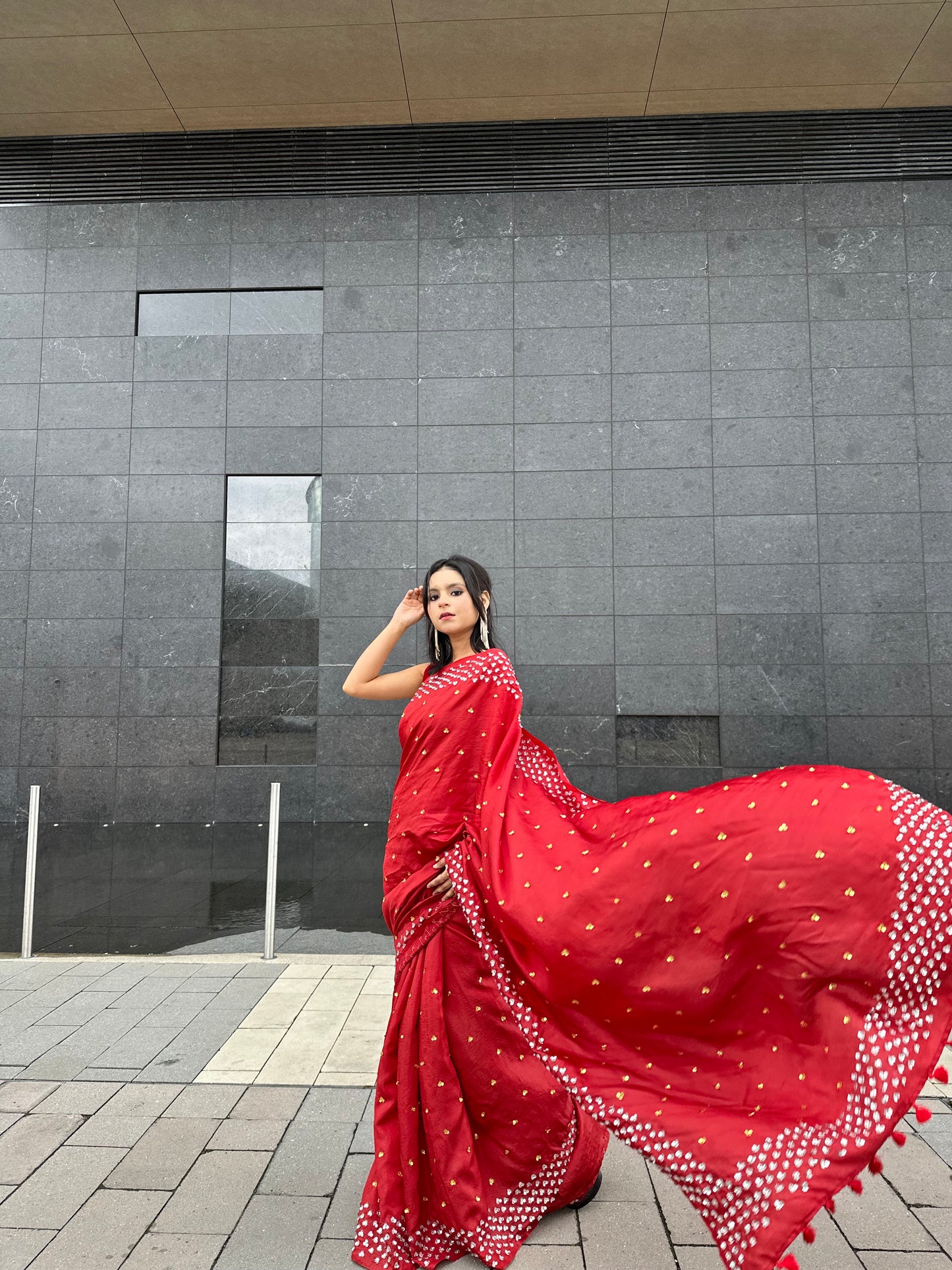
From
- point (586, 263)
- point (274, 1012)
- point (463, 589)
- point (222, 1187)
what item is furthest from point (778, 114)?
point (222, 1187)

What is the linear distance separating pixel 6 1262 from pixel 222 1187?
1.75 ft

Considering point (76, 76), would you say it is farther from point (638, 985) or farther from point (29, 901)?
point (638, 985)

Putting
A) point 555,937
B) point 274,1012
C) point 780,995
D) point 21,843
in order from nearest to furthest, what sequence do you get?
point 780,995, point 555,937, point 274,1012, point 21,843

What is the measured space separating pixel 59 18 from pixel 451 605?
34.3ft

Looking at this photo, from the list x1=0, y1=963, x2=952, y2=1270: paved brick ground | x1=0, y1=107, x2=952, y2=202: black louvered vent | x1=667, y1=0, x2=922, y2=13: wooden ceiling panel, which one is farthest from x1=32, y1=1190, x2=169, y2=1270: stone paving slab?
x1=0, y1=107, x2=952, y2=202: black louvered vent

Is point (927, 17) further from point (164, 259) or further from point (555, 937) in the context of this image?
point (555, 937)

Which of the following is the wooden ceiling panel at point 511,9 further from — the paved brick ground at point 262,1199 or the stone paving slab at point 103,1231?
the stone paving slab at point 103,1231

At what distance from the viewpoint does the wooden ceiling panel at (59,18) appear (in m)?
8.91

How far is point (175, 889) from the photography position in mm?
6684

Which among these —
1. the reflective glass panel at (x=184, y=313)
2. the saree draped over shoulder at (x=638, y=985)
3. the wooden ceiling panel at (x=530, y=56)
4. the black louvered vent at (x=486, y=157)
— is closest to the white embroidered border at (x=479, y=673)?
the saree draped over shoulder at (x=638, y=985)

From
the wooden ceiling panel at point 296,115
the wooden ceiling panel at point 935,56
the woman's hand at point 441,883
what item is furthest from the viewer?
the wooden ceiling panel at point 296,115

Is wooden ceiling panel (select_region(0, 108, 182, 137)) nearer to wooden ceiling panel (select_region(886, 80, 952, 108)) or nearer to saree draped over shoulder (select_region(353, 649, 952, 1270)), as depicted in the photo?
wooden ceiling panel (select_region(886, 80, 952, 108))

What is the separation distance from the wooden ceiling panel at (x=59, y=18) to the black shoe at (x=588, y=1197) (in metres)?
11.4

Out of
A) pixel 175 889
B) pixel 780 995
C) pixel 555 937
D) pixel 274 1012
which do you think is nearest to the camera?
pixel 780 995
